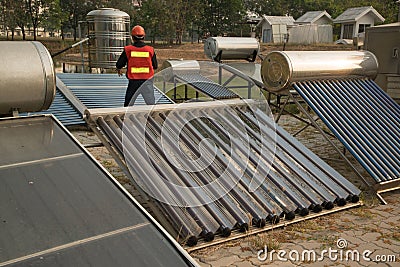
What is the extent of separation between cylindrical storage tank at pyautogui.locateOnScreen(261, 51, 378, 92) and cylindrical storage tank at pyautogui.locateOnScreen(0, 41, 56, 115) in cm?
285

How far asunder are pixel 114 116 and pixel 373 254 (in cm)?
250

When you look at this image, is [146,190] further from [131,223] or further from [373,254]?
[373,254]

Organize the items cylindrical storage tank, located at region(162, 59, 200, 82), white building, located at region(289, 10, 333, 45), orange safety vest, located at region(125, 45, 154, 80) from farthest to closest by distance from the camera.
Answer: white building, located at region(289, 10, 333, 45) < cylindrical storage tank, located at region(162, 59, 200, 82) < orange safety vest, located at region(125, 45, 154, 80)

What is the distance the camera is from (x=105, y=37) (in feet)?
40.1

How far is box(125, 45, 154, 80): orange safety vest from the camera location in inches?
240

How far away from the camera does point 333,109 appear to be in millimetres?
4875

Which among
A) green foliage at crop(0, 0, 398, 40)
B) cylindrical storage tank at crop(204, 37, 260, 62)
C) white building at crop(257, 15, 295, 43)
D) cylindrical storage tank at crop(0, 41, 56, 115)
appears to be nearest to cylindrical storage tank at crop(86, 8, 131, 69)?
cylindrical storage tank at crop(204, 37, 260, 62)

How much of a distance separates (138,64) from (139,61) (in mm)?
47

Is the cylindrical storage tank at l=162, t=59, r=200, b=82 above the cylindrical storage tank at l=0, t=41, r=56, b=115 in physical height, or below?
below

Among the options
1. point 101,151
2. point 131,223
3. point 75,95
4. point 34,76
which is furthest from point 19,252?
point 75,95

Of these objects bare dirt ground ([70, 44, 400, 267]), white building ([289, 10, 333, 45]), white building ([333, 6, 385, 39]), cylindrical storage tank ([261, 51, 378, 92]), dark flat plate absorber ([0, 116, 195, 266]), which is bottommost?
bare dirt ground ([70, 44, 400, 267])

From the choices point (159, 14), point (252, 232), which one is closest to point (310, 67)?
point (252, 232)

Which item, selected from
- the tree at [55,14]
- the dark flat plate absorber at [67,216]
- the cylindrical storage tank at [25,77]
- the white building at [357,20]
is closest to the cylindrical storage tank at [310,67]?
the cylindrical storage tank at [25,77]

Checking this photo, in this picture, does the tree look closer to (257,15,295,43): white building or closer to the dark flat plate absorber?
(257,15,295,43): white building
